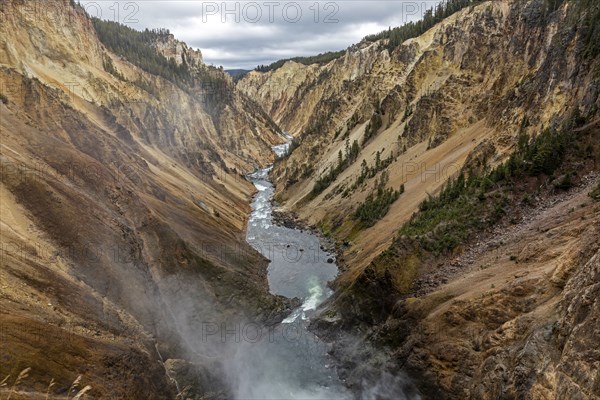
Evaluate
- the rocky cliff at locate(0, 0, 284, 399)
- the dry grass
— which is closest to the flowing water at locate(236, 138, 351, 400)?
the rocky cliff at locate(0, 0, 284, 399)

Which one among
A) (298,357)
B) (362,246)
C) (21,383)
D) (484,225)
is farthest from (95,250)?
(362,246)

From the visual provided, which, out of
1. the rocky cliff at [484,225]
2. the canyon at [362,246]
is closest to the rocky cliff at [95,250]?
the canyon at [362,246]

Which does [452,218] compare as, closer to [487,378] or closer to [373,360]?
[373,360]

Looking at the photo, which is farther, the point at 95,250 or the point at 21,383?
the point at 95,250

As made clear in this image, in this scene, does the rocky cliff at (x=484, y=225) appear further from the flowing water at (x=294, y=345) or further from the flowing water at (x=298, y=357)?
the flowing water at (x=294, y=345)

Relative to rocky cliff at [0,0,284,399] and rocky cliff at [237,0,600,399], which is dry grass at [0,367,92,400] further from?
rocky cliff at [237,0,600,399]

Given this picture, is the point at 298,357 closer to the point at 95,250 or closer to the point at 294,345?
the point at 294,345
